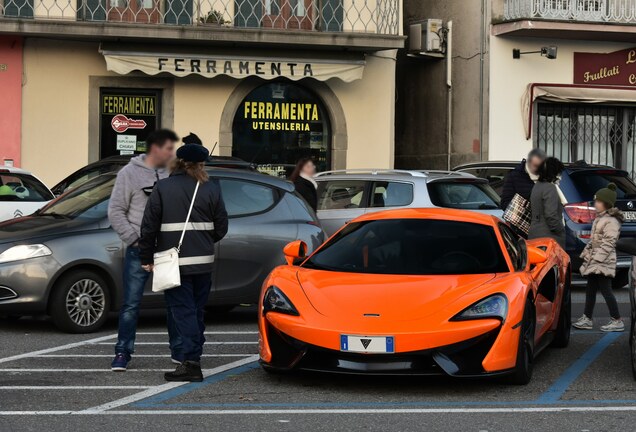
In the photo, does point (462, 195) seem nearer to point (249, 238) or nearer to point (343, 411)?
point (249, 238)

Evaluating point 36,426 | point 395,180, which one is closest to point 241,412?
point 36,426

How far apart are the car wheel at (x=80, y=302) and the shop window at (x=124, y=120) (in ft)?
38.1

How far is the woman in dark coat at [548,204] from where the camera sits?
12.2 meters

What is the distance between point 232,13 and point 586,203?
957 centimetres

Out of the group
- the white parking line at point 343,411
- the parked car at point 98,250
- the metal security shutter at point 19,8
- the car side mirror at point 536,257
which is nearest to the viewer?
the white parking line at point 343,411

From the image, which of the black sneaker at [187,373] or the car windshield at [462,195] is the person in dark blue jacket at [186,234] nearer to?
the black sneaker at [187,373]

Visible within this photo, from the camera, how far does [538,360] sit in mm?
9734

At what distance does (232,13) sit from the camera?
22562 millimetres

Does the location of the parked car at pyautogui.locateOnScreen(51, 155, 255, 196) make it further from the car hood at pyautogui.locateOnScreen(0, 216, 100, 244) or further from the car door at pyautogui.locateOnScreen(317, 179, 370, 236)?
the car hood at pyautogui.locateOnScreen(0, 216, 100, 244)

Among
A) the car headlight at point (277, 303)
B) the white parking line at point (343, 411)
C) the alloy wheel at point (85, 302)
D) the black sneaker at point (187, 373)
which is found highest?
the car headlight at point (277, 303)

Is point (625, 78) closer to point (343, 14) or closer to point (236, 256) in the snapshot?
point (343, 14)

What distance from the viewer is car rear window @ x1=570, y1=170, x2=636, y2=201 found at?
1533 cm

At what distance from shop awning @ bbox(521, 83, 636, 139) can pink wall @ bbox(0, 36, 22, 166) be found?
9.91 metres

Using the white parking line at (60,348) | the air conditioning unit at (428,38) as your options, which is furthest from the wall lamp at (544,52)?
the white parking line at (60,348)
